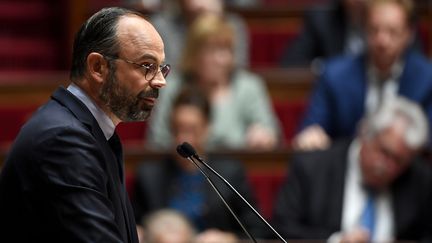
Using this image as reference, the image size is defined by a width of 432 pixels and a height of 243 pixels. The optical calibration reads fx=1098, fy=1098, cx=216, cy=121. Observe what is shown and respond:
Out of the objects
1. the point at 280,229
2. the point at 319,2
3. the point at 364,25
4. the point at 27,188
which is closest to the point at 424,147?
the point at 280,229

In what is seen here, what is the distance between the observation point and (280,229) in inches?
83.6

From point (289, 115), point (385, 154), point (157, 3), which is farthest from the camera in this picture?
point (157, 3)

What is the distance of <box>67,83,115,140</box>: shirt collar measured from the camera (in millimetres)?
1062

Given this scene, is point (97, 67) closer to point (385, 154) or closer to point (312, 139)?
point (385, 154)

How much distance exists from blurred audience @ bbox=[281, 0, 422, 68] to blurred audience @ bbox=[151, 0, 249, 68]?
128 mm

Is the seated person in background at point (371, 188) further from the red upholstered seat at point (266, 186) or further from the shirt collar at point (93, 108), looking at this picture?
the shirt collar at point (93, 108)

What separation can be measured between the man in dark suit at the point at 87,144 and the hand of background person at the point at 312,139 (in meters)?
1.22

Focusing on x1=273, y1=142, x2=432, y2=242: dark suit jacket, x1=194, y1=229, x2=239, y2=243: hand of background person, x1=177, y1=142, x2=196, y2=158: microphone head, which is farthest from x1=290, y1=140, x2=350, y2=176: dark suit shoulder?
x1=177, y1=142, x2=196, y2=158: microphone head

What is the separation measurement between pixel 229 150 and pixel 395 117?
363mm

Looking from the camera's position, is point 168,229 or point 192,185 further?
point 192,185

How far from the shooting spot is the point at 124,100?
1.05 m

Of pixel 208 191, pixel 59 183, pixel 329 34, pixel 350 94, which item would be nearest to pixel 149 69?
pixel 59 183

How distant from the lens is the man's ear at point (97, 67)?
1.04m

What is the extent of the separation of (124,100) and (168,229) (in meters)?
0.94
